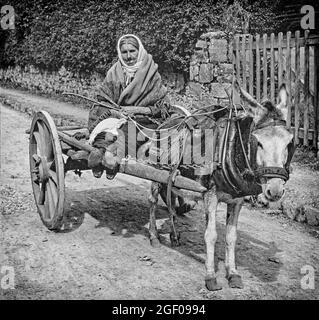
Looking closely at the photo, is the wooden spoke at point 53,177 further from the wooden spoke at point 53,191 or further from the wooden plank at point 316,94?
the wooden plank at point 316,94

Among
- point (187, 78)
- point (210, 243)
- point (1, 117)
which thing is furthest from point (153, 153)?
point (1, 117)

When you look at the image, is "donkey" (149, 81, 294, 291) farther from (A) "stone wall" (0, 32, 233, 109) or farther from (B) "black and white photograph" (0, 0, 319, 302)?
(A) "stone wall" (0, 32, 233, 109)

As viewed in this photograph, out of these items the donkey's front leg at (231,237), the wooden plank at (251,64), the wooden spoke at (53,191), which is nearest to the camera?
the donkey's front leg at (231,237)

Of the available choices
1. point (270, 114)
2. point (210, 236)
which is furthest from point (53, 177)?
point (270, 114)

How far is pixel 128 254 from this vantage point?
16.6ft

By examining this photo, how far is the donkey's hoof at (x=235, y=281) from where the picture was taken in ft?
13.8

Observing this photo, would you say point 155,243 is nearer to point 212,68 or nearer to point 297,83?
point 297,83

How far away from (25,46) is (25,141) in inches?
446

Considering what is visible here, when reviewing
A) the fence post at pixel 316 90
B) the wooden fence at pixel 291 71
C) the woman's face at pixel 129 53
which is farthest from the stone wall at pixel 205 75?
the woman's face at pixel 129 53

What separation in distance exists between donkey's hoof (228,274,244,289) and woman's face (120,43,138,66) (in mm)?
2718

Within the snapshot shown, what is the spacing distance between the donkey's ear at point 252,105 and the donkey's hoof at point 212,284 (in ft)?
4.93

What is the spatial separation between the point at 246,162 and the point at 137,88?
83.0 inches
